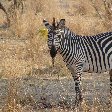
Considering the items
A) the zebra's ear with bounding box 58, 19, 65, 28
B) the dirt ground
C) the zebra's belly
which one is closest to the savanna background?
the dirt ground

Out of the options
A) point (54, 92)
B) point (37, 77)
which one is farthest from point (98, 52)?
point (37, 77)

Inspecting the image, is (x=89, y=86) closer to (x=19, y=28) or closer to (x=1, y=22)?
(x=19, y=28)

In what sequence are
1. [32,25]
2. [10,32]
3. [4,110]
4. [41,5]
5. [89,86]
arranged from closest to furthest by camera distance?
[4,110] → [89,86] → [32,25] → [10,32] → [41,5]

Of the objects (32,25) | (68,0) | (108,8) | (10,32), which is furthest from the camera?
(68,0)

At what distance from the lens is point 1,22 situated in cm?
2083

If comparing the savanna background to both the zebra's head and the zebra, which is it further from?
the zebra's head

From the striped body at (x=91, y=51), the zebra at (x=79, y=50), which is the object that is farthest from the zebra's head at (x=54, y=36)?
the striped body at (x=91, y=51)

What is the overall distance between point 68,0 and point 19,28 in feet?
55.3

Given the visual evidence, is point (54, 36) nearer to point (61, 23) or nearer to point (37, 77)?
point (61, 23)

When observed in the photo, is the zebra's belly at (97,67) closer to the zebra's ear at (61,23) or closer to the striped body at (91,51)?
the striped body at (91,51)

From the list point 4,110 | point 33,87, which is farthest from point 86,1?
point 4,110

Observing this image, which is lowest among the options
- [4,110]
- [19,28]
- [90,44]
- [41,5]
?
[4,110]

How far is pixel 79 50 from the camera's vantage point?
27.6ft

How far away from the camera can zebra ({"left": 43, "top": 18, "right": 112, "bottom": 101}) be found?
7980 mm
